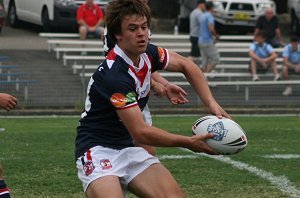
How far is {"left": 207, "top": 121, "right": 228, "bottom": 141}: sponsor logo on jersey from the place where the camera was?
6430 millimetres

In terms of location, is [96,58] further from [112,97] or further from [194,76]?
[112,97]

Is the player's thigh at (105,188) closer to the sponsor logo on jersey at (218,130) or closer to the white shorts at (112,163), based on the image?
the white shorts at (112,163)

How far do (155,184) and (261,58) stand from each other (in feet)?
47.8

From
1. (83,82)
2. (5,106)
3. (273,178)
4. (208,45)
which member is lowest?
(83,82)

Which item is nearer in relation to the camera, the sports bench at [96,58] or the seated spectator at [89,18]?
the sports bench at [96,58]

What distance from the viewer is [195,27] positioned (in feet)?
73.2

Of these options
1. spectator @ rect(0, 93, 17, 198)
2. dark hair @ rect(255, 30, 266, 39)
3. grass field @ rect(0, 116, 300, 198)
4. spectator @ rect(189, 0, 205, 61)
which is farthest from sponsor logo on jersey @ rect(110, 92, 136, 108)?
spectator @ rect(189, 0, 205, 61)

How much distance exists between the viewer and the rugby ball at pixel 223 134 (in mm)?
6410

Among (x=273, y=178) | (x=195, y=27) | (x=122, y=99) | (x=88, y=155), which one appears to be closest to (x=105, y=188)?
(x=88, y=155)

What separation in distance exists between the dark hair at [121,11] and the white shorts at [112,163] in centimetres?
84

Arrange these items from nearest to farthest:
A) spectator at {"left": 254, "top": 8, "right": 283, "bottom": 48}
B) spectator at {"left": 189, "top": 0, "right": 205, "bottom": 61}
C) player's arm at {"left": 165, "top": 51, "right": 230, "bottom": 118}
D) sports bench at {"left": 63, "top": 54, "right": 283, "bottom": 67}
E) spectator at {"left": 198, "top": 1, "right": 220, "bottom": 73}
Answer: player's arm at {"left": 165, "top": 51, "right": 230, "bottom": 118}, sports bench at {"left": 63, "top": 54, "right": 283, "bottom": 67}, spectator at {"left": 198, "top": 1, "right": 220, "bottom": 73}, spectator at {"left": 189, "top": 0, "right": 205, "bottom": 61}, spectator at {"left": 254, "top": 8, "right": 283, "bottom": 48}

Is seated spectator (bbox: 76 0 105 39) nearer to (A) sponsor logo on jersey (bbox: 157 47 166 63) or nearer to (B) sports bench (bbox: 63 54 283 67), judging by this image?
(B) sports bench (bbox: 63 54 283 67)

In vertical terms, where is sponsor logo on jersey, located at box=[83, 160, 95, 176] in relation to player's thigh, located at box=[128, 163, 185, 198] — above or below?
above

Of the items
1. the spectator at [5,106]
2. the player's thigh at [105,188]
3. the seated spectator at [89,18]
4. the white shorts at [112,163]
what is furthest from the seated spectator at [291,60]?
the player's thigh at [105,188]
